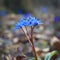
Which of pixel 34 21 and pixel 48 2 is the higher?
pixel 34 21

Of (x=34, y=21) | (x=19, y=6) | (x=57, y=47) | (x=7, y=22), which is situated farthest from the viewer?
(x=19, y=6)

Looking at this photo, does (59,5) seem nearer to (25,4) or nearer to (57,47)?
(25,4)

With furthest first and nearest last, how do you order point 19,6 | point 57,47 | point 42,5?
point 42,5
point 19,6
point 57,47

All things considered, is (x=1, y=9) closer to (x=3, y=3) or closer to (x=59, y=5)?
(x=3, y=3)

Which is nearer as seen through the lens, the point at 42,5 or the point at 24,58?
Result: the point at 24,58

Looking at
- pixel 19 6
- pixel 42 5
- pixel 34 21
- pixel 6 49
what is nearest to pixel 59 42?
pixel 6 49

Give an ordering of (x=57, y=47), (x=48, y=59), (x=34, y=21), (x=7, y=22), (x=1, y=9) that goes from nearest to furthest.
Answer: (x=34, y=21) < (x=48, y=59) < (x=57, y=47) < (x=7, y=22) < (x=1, y=9)

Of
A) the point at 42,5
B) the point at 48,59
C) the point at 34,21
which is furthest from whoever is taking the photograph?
the point at 42,5

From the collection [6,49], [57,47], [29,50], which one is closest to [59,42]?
[57,47]

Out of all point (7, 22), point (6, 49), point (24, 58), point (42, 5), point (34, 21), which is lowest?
point (42, 5)
